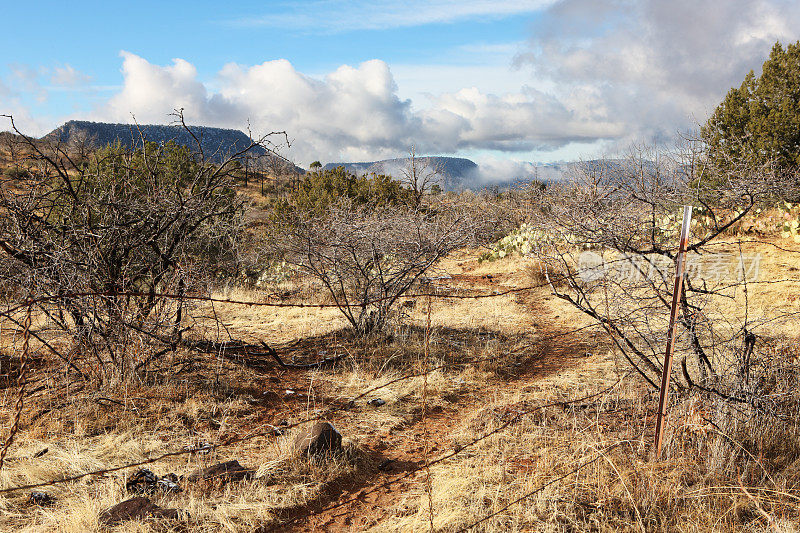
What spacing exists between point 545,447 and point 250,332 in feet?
16.6

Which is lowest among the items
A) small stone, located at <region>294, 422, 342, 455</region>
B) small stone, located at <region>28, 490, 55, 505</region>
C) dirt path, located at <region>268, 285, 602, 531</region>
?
dirt path, located at <region>268, 285, 602, 531</region>

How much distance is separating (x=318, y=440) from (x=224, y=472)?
69 centimetres

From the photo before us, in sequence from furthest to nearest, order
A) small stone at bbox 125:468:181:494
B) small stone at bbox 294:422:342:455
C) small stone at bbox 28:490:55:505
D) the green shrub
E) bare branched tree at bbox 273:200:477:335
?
the green shrub, bare branched tree at bbox 273:200:477:335, small stone at bbox 294:422:342:455, small stone at bbox 125:468:181:494, small stone at bbox 28:490:55:505

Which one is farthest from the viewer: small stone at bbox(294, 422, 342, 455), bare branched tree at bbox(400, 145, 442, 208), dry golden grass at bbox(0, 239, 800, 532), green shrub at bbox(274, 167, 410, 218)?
bare branched tree at bbox(400, 145, 442, 208)

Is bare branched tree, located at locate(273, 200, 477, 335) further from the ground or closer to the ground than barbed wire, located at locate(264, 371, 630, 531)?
further from the ground

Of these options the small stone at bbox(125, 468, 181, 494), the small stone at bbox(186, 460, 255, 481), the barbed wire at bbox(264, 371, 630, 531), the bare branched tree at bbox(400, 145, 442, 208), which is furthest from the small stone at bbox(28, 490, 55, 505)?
the bare branched tree at bbox(400, 145, 442, 208)

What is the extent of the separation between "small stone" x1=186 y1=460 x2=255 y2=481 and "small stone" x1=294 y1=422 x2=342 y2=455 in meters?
0.40

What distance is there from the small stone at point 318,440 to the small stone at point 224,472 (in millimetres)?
403

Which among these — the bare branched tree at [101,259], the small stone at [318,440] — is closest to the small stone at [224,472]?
the small stone at [318,440]

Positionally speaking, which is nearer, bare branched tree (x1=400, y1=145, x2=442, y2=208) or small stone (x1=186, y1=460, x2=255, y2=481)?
small stone (x1=186, y1=460, x2=255, y2=481)

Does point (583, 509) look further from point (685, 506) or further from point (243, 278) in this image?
point (243, 278)

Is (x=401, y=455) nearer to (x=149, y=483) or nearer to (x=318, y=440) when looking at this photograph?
(x=318, y=440)

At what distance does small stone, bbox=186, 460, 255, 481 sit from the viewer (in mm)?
3318

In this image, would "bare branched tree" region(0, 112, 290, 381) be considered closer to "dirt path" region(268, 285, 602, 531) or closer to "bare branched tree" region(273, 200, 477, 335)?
"bare branched tree" region(273, 200, 477, 335)
